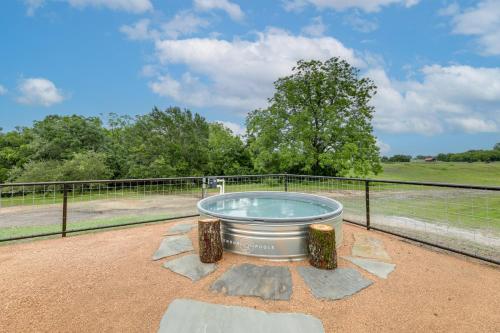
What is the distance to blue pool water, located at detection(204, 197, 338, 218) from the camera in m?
4.91

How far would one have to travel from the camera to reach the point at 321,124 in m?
13.8

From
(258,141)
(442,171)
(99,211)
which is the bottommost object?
(99,211)

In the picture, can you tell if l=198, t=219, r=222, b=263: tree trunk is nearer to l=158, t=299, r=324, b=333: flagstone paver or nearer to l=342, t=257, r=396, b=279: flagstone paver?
l=158, t=299, r=324, b=333: flagstone paver

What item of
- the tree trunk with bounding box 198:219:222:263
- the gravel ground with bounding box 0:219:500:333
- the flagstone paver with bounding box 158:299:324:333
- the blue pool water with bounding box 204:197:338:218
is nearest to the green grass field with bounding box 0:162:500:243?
the gravel ground with bounding box 0:219:500:333

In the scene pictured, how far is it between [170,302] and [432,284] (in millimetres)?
2756

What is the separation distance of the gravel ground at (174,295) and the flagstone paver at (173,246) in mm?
146

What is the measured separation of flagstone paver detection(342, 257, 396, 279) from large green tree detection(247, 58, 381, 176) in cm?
1027

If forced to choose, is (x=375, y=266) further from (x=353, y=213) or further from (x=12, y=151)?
(x=12, y=151)

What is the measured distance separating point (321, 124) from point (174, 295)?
13116mm

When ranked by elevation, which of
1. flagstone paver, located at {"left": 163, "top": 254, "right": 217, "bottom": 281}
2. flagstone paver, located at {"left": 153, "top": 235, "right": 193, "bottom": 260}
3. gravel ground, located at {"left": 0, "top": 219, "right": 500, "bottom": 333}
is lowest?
gravel ground, located at {"left": 0, "top": 219, "right": 500, "bottom": 333}

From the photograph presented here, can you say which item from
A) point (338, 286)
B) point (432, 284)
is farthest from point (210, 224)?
point (432, 284)

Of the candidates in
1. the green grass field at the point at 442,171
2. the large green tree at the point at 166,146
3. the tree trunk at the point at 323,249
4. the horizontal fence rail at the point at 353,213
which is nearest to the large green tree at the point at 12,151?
the horizontal fence rail at the point at 353,213

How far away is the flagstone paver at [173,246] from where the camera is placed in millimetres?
3220

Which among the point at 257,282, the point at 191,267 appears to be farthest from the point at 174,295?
the point at 257,282
